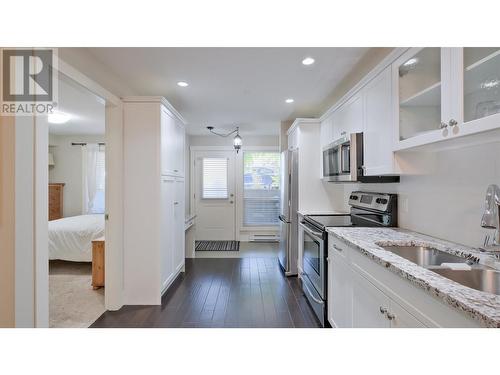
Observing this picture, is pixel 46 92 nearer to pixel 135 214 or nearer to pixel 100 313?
pixel 135 214

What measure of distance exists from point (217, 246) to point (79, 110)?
3.48m

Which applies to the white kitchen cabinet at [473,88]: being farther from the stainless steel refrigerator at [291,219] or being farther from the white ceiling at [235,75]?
the stainless steel refrigerator at [291,219]

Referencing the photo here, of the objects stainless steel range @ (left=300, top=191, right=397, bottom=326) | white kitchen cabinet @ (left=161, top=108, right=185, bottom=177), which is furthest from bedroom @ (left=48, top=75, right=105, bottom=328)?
stainless steel range @ (left=300, top=191, right=397, bottom=326)

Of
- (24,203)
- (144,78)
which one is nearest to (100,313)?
(24,203)

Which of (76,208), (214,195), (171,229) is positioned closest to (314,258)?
(171,229)

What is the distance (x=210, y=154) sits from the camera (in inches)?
223

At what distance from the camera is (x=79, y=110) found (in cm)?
382

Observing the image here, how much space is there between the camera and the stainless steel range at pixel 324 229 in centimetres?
211

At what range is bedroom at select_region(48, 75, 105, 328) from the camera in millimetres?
2547

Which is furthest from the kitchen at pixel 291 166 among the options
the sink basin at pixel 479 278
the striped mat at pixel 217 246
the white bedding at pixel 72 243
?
the striped mat at pixel 217 246

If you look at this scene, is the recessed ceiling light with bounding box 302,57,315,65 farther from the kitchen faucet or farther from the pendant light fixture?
the pendant light fixture

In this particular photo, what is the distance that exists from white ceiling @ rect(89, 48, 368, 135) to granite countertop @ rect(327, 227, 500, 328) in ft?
5.11

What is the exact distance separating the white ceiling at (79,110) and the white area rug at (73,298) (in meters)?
2.12
